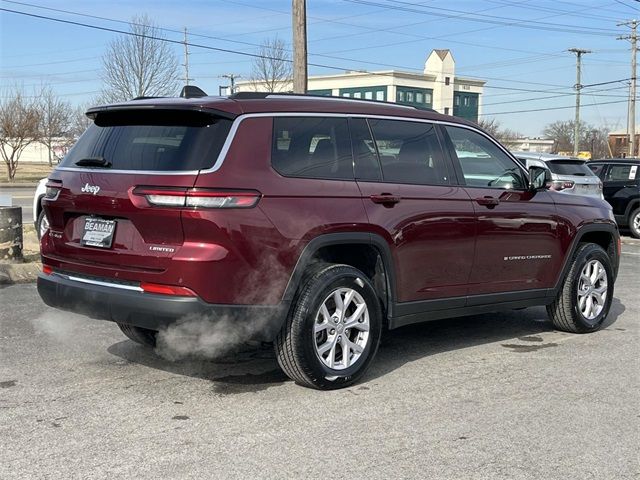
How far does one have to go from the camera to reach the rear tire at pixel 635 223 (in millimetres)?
16156

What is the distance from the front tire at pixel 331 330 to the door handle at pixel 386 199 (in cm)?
51

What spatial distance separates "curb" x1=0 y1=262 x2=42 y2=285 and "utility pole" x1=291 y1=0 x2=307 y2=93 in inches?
322

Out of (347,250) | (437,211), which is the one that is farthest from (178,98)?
(437,211)

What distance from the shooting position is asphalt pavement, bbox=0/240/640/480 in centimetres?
356

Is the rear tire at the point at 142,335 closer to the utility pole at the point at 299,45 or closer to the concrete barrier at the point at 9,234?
the concrete barrier at the point at 9,234

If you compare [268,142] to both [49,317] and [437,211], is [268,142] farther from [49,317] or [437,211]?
[49,317]

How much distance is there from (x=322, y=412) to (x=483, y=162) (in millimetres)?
2718

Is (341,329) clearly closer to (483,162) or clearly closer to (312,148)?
(312,148)

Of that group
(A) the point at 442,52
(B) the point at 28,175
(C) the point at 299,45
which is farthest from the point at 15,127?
(A) the point at 442,52

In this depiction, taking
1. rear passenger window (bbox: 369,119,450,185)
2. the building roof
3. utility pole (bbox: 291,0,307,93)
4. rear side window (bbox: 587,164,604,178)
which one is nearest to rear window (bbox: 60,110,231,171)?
rear passenger window (bbox: 369,119,450,185)

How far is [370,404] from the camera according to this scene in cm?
447

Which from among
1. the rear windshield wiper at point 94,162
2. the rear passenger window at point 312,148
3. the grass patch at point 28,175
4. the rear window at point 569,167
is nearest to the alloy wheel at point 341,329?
the rear passenger window at point 312,148

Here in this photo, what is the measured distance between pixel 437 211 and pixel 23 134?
3972 cm

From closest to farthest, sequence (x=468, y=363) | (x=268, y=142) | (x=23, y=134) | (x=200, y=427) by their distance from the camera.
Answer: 1. (x=200, y=427)
2. (x=268, y=142)
3. (x=468, y=363)
4. (x=23, y=134)
